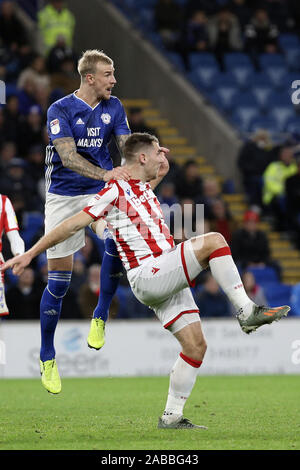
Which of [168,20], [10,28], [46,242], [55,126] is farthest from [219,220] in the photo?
[46,242]

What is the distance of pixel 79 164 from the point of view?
8414 millimetres

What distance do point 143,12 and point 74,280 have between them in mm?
8449

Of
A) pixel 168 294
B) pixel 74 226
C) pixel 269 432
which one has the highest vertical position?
pixel 74 226

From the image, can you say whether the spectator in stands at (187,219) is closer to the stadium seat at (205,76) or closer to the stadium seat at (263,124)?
the stadium seat at (263,124)

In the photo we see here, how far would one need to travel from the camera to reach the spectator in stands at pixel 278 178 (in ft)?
60.1

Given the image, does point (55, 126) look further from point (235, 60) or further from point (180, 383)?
point (235, 60)

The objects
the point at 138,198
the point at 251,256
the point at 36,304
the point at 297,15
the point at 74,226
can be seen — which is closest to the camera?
the point at 74,226

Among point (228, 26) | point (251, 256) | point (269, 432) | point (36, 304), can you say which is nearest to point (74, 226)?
point (269, 432)

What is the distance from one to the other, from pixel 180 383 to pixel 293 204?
1072 centimetres

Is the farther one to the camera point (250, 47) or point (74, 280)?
point (250, 47)

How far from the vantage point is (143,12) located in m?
21.5

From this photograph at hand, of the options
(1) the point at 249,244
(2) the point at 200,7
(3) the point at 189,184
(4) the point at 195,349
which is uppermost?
(2) the point at 200,7

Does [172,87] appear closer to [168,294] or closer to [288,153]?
[288,153]

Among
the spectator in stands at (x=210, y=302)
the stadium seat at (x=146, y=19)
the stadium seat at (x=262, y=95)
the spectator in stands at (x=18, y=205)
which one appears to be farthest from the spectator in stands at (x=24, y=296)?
the stadium seat at (x=146, y=19)
